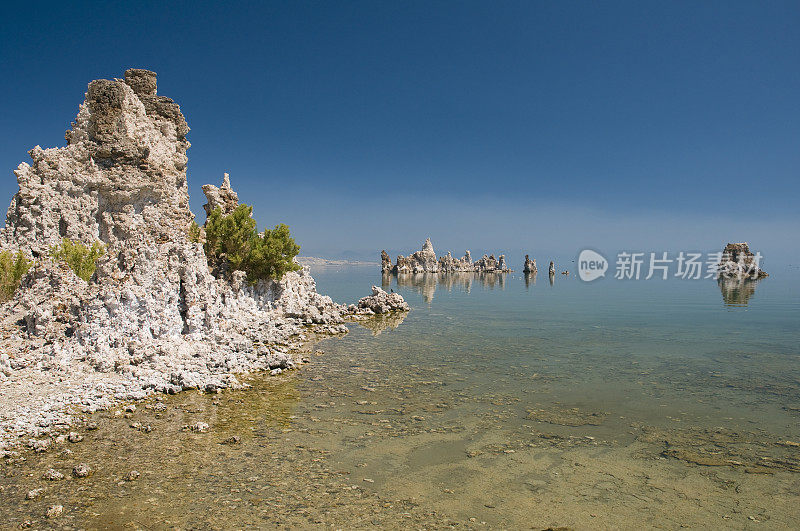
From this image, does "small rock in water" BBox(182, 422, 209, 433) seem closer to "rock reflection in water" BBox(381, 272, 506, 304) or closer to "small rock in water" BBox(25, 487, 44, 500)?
"small rock in water" BBox(25, 487, 44, 500)

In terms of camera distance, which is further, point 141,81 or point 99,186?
point 141,81

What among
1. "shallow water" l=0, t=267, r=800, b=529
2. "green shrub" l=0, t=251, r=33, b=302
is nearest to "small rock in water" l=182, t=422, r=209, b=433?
"shallow water" l=0, t=267, r=800, b=529

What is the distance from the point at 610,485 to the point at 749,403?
10.1 metres

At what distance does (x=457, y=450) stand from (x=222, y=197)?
1227 inches

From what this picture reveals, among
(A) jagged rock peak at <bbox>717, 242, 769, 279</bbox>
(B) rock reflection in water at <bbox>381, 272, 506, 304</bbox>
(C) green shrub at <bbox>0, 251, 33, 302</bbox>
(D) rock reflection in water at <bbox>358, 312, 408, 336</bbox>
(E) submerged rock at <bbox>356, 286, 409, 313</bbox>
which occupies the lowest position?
(D) rock reflection in water at <bbox>358, 312, 408, 336</bbox>

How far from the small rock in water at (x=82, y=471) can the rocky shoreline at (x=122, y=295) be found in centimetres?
241

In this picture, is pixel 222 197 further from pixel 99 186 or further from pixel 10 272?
pixel 10 272

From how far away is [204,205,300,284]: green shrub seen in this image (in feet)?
104

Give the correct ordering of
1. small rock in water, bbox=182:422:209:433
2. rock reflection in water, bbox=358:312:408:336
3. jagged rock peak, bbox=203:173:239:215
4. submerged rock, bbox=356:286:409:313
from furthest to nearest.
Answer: submerged rock, bbox=356:286:409:313 < jagged rock peak, bbox=203:173:239:215 < rock reflection in water, bbox=358:312:408:336 < small rock in water, bbox=182:422:209:433

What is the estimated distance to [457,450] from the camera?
502 inches

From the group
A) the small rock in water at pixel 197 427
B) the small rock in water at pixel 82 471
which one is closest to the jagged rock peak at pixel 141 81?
the small rock in water at pixel 197 427

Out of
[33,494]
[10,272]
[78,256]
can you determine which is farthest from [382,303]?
[33,494]

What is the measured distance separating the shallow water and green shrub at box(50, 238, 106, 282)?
40.5ft

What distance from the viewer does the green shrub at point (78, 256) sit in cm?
2411
